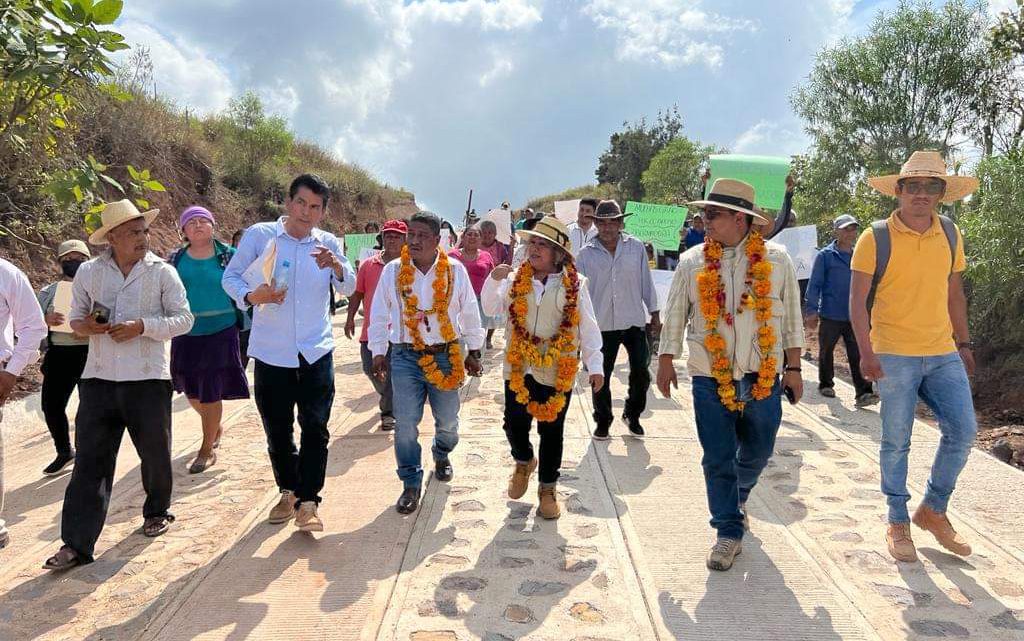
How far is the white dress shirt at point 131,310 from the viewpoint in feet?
13.7

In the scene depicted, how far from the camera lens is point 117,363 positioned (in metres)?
4.19

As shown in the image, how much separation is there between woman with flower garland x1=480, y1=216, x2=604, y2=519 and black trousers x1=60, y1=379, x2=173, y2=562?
2192 mm

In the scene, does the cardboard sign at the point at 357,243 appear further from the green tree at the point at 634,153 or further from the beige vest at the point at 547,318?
the green tree at the point at 634,153

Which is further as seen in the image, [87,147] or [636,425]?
[87,147]

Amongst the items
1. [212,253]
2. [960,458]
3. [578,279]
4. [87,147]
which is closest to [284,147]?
[87,147]

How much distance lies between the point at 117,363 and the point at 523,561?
8.72 feet

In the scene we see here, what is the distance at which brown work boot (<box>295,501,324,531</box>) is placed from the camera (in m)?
4.35

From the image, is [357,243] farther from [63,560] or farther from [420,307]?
[63,560]

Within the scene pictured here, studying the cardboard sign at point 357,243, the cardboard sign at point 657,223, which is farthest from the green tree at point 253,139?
the cardboard sign at point 657,223

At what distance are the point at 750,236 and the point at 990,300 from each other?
297 inches

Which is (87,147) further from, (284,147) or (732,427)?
(732,427)

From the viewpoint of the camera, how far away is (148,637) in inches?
129

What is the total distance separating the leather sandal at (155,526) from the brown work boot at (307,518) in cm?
90

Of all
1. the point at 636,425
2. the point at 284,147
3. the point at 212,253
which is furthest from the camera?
the point at 284,147
